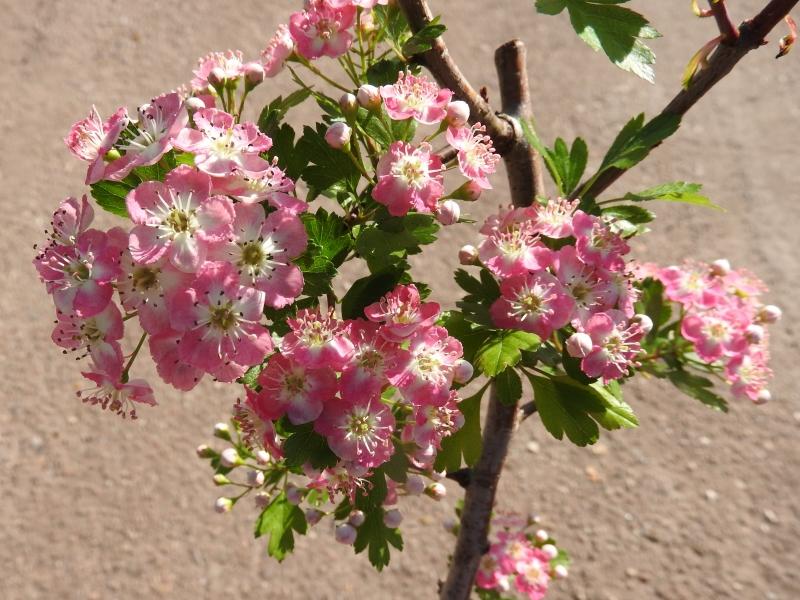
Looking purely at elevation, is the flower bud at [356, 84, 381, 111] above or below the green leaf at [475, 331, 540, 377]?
above

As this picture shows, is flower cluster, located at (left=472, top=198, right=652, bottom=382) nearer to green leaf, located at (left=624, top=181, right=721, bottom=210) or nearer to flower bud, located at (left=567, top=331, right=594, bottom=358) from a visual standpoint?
flower bud, located at (left=567, top=331, right=594, bottom=358)

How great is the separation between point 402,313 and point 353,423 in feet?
0.33

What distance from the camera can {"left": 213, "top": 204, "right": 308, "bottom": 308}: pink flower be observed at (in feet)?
1.92

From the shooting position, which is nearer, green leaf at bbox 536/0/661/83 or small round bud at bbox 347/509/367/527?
green leaf at bbox 536/0/661/83

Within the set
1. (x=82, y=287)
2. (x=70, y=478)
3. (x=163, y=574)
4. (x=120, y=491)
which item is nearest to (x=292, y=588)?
(x=163, y=574)

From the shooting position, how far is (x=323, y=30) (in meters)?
0.73

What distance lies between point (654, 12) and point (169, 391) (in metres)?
2.58

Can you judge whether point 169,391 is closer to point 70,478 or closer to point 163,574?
point 70,478

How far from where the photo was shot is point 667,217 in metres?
2.72

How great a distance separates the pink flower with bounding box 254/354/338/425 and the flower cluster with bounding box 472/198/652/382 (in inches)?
7.6

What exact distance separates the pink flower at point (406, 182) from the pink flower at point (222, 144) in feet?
0.33

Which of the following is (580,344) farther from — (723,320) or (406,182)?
(723,320)

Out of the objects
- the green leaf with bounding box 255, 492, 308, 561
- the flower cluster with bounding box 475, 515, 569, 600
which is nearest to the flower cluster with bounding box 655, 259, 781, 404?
the flower cluster with bounding box 475, 515, 569, 600

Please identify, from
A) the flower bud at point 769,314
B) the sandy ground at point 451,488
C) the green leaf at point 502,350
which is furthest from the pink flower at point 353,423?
the sandy ground at point 451,488
